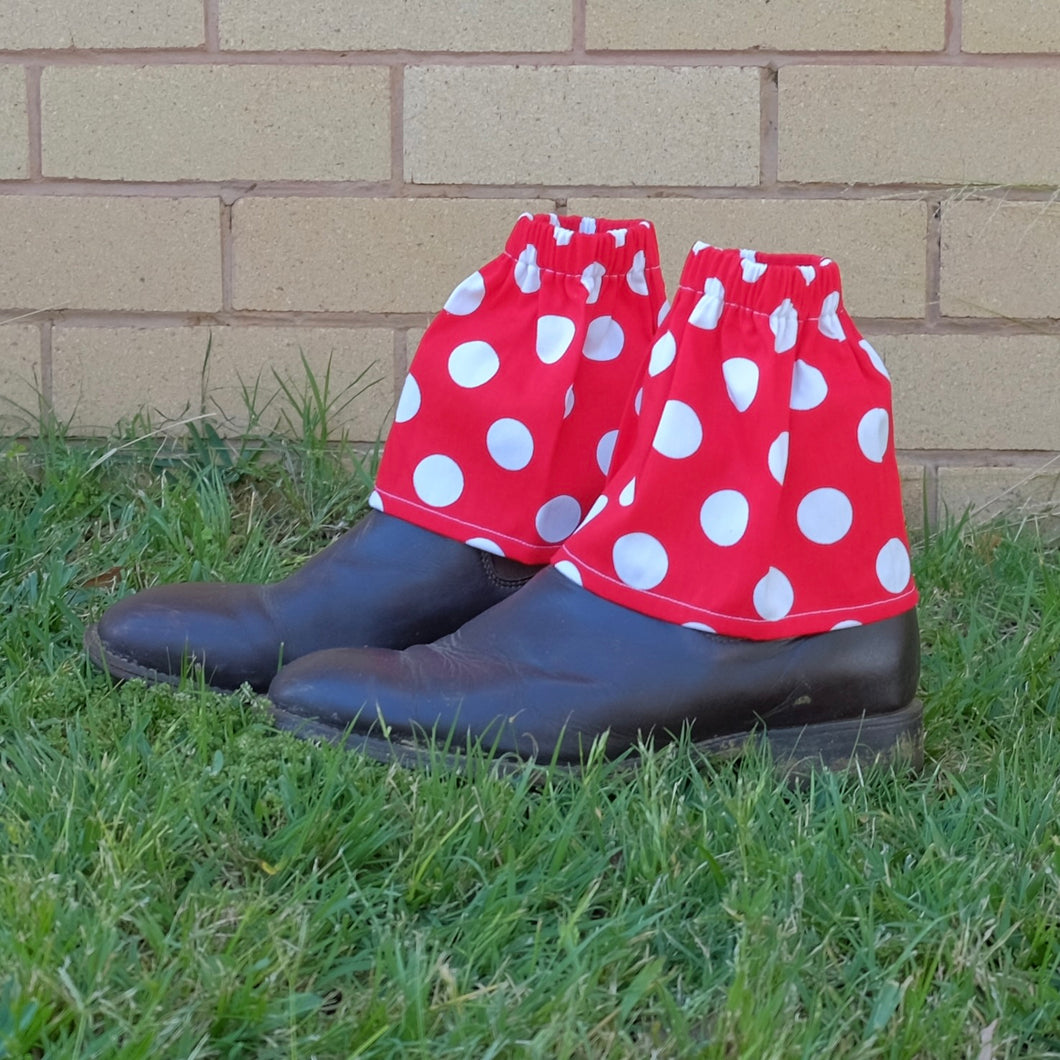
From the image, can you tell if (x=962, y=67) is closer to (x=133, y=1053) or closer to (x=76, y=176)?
(x=76, y=176)

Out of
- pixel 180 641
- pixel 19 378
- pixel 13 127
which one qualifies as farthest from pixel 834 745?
pixel 13 127

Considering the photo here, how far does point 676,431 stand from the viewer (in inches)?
46.6

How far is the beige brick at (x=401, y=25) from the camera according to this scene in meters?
1.98

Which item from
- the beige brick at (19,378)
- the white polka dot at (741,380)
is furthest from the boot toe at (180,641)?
the beige brick at (19,378)

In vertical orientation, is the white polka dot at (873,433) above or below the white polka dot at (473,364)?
below

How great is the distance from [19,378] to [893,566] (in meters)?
1.52

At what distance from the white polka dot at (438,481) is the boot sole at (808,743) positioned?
0.30 meters

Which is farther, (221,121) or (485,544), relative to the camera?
(221,121)

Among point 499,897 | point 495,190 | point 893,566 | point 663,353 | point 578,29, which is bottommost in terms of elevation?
→ point 499,897

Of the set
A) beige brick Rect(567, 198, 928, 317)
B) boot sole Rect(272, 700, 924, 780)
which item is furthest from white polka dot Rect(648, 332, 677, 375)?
beige brick Rect(567, 198, 928, 317)

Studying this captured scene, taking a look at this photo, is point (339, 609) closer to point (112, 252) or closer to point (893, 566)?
point (893, 566)

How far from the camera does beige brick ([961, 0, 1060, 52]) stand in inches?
76.9

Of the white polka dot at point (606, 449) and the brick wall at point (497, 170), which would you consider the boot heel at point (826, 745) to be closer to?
the white polka dot at point (606, 449)

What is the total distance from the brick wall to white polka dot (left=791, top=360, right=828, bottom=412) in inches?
34.5
